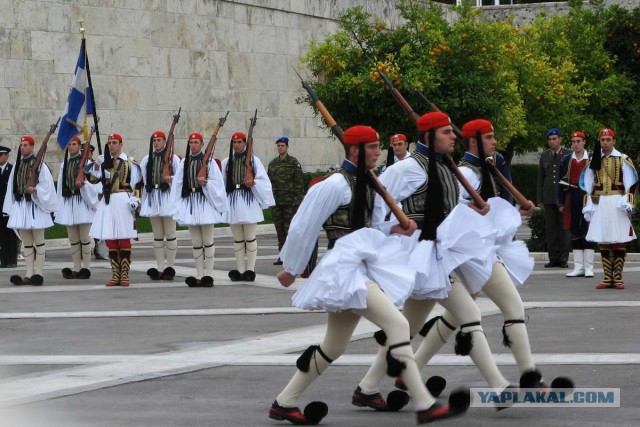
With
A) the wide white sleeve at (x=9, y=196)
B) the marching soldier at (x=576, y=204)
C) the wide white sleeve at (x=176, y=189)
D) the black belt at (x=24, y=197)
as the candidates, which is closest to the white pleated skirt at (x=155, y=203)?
the wide white sleeve at (x=176, y=189)

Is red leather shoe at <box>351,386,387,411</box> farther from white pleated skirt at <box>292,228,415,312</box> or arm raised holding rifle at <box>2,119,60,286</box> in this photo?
arm raised holding rifle at <box>2,119,60,286</box>

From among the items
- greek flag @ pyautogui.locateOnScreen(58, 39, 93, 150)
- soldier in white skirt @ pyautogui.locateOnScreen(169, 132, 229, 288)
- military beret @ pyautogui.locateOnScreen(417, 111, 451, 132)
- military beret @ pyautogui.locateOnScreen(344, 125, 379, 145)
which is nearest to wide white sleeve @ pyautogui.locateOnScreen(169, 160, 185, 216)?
soldier in white skirt @ pyautogui.locateOnScreen(169, 132, 229, 288)

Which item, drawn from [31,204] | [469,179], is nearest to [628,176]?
[469,179]

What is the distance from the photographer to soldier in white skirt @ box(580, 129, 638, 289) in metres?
16.8

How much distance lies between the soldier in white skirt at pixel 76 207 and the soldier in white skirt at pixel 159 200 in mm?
888

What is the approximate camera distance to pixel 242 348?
38.5ft

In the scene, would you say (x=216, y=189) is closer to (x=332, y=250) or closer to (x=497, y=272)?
(x=497, y=272)

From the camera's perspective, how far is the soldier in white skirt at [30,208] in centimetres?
1859

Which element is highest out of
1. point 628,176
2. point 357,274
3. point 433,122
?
point 433,122

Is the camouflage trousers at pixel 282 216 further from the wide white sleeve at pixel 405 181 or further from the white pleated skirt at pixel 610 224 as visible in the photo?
the wide white sleeve at pixel 405 181

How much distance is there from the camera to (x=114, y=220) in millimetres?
18016

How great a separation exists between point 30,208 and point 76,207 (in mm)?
913

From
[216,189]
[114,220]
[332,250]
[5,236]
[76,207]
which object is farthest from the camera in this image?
[5,236]

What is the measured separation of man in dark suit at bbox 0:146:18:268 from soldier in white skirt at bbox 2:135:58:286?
A: 8.50 feet
